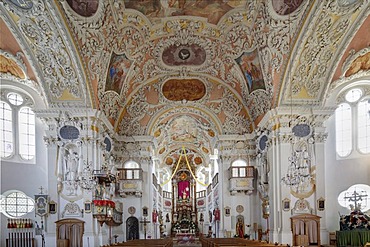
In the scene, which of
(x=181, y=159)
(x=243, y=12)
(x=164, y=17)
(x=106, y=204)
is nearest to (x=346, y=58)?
(x=243, y=12)

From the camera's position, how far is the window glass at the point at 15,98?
2130 cm

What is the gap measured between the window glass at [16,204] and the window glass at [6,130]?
178 cm

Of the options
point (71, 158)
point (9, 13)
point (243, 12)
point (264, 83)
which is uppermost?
point (243, 12)

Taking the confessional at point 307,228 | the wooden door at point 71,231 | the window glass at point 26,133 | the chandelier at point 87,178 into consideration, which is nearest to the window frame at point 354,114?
the confessional at point 307,228

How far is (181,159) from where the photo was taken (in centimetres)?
4234

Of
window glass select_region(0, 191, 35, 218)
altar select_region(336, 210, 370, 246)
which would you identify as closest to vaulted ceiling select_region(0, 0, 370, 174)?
window glass select_region(0, 191, 35, 218)

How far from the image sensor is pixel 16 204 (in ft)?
67.6

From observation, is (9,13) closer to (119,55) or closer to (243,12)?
(119,55)

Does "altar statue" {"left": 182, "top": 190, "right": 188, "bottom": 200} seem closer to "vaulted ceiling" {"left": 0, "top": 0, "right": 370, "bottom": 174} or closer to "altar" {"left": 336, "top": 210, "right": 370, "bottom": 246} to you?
"vaulted ceiling" {"left": 0, "top": 0, "right": 370, "bottom": 174}

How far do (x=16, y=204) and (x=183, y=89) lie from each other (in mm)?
10376

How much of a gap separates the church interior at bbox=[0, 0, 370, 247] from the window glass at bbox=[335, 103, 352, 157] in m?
0.05

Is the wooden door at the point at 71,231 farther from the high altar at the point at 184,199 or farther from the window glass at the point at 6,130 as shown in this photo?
the high altar at the point at 184,199

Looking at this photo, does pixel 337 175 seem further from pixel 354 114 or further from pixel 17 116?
pixel 17 116

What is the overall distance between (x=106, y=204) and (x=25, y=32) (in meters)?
7.39
